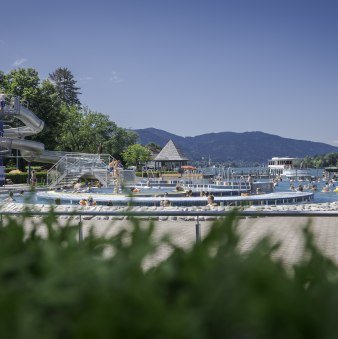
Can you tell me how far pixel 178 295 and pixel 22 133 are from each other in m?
43.6

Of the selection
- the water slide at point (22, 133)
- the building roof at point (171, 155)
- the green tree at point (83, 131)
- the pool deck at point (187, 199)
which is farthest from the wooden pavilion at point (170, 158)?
the pool deck at point (187, 199)

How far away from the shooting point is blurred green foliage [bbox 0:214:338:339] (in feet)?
2.93

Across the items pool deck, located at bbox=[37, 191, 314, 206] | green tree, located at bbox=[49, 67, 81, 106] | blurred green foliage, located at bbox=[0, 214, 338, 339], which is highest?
green tree, located at bbox=[49, 67, 81, 106]

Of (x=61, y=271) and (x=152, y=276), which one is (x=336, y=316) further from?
(x=61, y=271)

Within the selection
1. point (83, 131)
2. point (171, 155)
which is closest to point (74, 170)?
point (83, 131)

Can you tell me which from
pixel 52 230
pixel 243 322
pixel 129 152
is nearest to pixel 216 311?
pixel 243 322

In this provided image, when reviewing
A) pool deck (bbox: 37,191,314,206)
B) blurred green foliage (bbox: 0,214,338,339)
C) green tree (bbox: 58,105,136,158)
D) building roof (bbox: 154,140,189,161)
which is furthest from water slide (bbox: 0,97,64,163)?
building roof (bbox: 154,140,189,161)

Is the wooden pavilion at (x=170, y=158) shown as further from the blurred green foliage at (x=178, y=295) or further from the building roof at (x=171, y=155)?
the blurred green foliage at (x=178, y=295)

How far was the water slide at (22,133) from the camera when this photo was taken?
39.2 meters

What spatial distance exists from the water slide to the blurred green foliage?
3950 cm

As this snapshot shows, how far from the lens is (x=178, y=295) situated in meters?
1.09

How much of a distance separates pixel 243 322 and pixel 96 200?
24.2 metres

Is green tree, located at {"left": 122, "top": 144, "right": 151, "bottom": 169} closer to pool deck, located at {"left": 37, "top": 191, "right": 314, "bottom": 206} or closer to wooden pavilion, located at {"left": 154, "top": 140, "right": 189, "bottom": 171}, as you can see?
wooden pavilion, located at {"left": 154, "top": 140, "right": 189, "bottom": 171}

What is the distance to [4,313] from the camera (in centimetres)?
90
